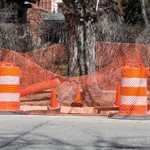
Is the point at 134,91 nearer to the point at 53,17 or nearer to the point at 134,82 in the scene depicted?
the point at 134,82

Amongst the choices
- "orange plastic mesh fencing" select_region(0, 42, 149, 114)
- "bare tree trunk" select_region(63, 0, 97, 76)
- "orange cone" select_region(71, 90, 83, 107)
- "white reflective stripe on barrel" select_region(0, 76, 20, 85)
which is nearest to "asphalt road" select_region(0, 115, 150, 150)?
"white reflective stripe on barrel" select_region(0, 76, 20, 85)

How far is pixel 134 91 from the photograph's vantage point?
481 inches

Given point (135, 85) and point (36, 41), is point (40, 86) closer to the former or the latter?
point (135, 85)

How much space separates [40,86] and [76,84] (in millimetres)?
1013

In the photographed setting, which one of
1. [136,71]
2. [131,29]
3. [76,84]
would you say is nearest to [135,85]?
[136,71]

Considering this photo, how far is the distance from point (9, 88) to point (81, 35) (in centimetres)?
631

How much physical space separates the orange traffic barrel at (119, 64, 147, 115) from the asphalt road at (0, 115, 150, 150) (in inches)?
17.3

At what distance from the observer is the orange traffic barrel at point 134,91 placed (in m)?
12.2

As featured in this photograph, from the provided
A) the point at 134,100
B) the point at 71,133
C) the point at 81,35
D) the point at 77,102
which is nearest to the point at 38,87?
the point at 77,102

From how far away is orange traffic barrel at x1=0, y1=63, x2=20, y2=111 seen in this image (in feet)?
41.9

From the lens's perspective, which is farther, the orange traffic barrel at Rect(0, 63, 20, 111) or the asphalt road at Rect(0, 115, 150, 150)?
the orange traffic barrel at Rect(0, 63, 20, 111)

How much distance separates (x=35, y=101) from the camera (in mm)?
17484

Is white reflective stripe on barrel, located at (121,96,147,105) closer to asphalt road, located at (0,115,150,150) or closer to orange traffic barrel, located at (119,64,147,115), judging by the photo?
orange traffic barrel, located at (119,64,147,115)

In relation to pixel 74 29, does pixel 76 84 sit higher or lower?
lower
